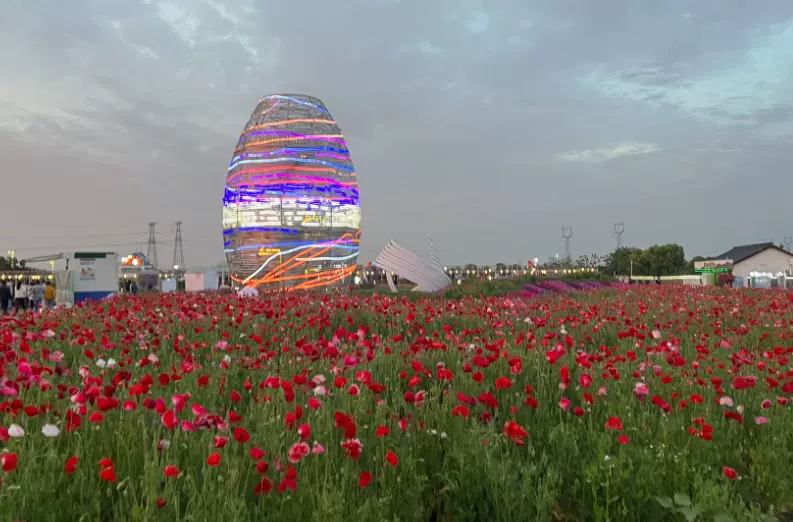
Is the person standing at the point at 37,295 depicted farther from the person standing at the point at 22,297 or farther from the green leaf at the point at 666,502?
the green leaf at the point at 666,502

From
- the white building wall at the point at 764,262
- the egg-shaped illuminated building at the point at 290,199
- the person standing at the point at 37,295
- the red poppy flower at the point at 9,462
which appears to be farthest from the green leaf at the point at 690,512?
the white building wall at the point at 764,262

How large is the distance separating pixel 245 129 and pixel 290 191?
13.6 ft

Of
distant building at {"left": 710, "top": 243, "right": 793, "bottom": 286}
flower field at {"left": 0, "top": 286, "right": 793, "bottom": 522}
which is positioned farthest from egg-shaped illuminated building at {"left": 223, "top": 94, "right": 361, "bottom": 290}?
distant building at {"left": 710, "top": 243, "right": 793, "bottom": 286}

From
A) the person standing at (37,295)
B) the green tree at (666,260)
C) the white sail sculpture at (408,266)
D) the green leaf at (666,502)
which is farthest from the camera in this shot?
the green tree at (666,260)

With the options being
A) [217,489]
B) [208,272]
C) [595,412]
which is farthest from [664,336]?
[208,272]

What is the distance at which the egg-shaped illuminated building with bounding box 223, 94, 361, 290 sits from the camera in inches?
849

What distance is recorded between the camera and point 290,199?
21.5 metres

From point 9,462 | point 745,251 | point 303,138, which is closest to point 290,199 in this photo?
point 303,138

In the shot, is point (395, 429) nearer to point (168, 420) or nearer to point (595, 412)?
point (168, 420)

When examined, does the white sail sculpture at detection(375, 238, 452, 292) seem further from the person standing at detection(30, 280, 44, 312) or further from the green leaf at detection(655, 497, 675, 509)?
the green leaf at detection(655, 497, 675, 509)

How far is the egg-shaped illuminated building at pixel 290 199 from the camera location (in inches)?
849

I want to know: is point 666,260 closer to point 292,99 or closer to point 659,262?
point 659,262

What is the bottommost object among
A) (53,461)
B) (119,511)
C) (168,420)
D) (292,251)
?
(119,511)

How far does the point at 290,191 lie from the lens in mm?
21422
